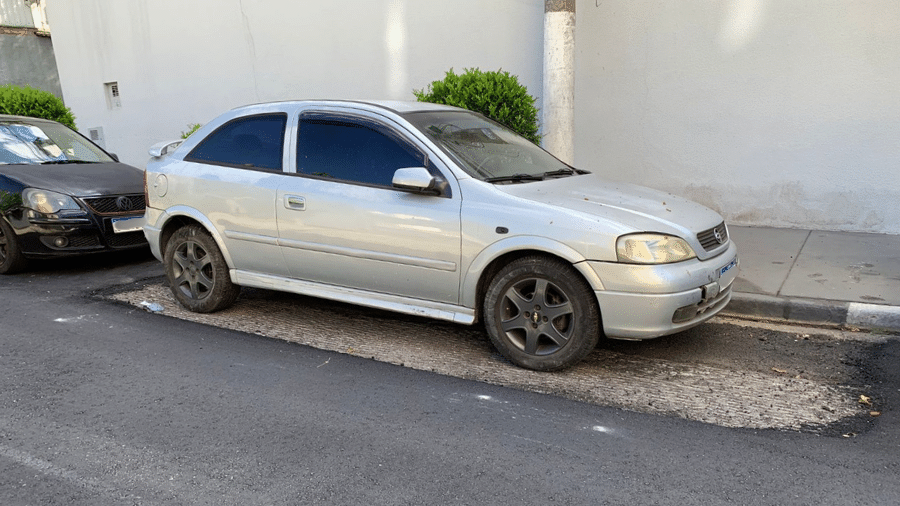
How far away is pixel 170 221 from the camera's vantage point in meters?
5.85

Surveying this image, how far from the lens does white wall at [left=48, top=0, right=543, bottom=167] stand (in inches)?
392

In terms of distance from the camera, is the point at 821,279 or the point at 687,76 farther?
the point at 687,76

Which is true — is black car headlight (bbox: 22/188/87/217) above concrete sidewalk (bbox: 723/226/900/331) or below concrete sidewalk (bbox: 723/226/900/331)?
above

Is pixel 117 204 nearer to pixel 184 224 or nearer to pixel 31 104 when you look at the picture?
pixel 184 224

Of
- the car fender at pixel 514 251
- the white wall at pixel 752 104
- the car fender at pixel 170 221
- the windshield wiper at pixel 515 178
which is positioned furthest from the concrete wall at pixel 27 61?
the car fender at pixel 514 251

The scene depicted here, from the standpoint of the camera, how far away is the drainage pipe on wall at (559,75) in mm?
7602

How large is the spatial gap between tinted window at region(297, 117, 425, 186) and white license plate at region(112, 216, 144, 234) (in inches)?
117

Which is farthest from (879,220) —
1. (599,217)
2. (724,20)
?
(599,217)

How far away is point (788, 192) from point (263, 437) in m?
6.94

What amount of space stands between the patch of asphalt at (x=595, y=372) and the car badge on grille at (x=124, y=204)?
1.75 m

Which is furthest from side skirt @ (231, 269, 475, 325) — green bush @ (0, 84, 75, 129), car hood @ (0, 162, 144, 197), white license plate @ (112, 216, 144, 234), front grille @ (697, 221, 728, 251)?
green bush @ (0, 84, 75, 129)

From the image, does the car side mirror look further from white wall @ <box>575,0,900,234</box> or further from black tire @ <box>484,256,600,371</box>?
white wall @ <box>575,0,900,234</box>

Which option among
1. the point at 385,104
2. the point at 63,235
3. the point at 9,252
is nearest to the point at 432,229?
the point at 385,104

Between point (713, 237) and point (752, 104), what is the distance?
441 cm
